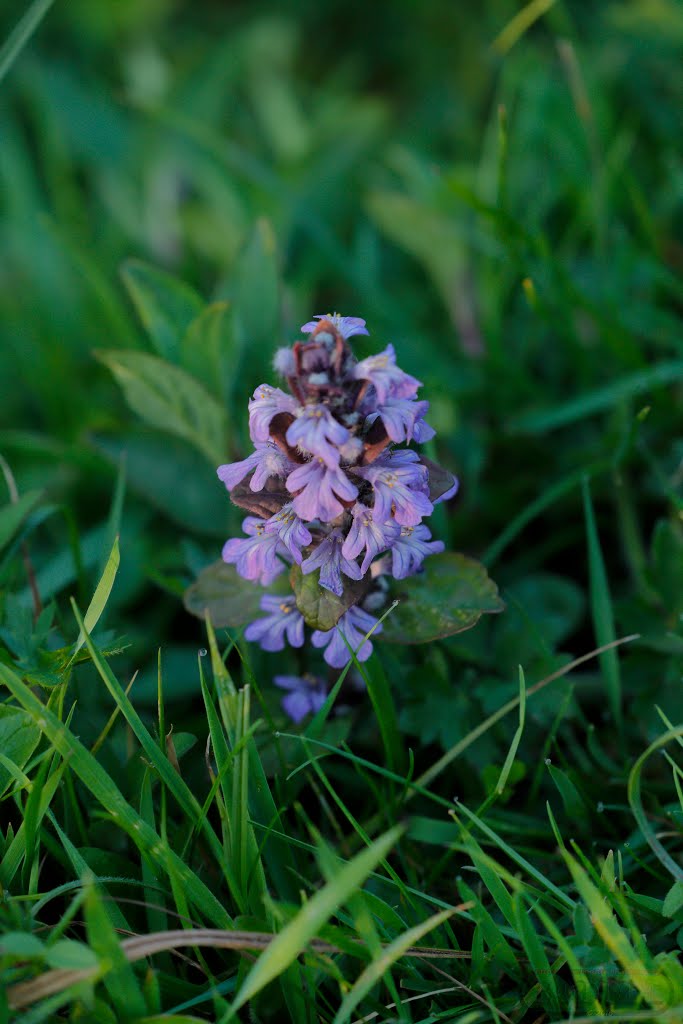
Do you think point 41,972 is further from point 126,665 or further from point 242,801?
point 126,665

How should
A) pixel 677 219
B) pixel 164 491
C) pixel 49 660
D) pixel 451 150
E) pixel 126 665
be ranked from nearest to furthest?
pixel 49 660 → pixel 126 665 → pixel 164 491 → pixel 677 219 → pixel 451 150

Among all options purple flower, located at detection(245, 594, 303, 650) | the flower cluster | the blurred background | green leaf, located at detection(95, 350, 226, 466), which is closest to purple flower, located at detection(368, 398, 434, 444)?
the flower cluster

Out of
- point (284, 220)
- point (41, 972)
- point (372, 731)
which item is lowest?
point (41, 972)

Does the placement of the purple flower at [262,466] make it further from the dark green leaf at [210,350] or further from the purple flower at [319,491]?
the dark green leaf at [210,350]

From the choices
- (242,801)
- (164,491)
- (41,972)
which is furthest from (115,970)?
(164,491)

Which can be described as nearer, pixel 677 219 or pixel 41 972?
pixel 41 972

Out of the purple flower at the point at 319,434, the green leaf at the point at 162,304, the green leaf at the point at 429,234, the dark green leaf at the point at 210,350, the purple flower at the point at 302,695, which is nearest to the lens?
the purple flower at the point at 319,434

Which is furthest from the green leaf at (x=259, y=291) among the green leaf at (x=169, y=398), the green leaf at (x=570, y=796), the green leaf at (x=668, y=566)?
the green leaf at (x=570, y=796)
